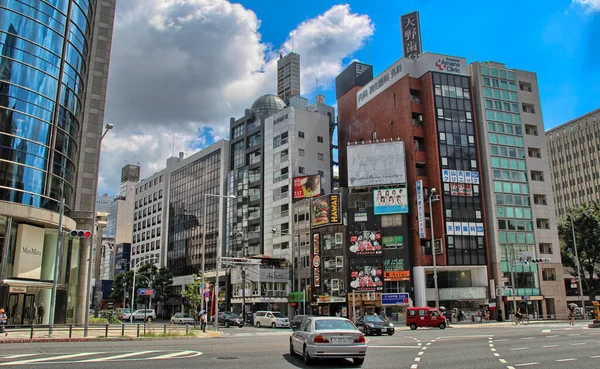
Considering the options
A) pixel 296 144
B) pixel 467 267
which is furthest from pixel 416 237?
pixel 296 144

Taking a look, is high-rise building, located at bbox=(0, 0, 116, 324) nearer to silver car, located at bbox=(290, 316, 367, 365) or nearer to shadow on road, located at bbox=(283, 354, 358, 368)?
shadow on road, located at bbox=(283, 354, 358, 368)

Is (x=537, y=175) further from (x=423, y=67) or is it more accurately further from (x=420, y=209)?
(x=423, y=67)

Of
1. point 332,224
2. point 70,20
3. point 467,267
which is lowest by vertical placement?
point 467,267

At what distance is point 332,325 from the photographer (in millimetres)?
15664

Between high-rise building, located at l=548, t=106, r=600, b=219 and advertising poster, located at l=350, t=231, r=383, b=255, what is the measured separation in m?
80.3

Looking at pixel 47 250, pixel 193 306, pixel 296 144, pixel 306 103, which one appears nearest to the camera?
pixel 47 250

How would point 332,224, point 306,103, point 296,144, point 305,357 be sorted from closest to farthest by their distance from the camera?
point 305,357 → point 332,224 → point 296,144 → point 306,103

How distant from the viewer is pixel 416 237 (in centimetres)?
6788

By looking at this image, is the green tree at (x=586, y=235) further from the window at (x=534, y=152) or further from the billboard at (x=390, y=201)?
the billboard at (x=390, y=201)

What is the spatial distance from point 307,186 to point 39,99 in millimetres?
45423

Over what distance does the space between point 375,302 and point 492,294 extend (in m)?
15.8

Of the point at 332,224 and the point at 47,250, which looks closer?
the point at 47,250

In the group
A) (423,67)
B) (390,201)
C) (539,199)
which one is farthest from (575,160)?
(390,201)

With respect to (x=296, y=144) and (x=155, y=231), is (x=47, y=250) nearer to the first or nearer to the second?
(x=296, y=144)
